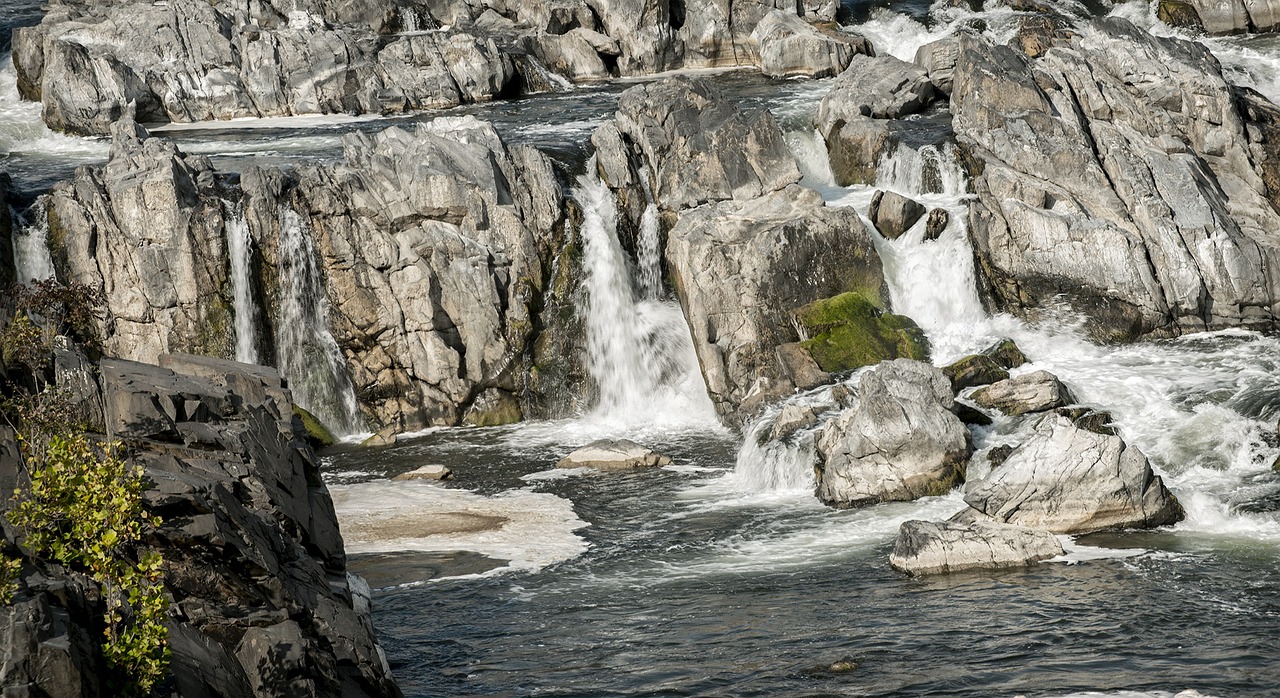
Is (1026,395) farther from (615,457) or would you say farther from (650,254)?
(650,254)

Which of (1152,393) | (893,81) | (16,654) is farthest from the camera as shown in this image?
(893,81)

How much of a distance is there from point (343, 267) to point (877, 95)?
2217 centimetres

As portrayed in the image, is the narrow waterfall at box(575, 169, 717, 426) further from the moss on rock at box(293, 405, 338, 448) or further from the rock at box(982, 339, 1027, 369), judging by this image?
the rock at box(982, 339, 1027, 369)

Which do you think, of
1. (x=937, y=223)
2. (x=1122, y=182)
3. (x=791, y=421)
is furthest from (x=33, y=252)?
(x=1122, y=182)

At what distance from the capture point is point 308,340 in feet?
143

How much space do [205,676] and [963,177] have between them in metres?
36.2

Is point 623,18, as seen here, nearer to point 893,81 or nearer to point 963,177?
point 893,81

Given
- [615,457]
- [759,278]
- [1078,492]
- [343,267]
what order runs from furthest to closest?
[343,267] < [759,278] < [615,457] < [1078,492]

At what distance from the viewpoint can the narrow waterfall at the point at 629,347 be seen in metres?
42.5

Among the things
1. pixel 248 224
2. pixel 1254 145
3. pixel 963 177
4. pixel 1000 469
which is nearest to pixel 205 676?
pixel 1000 469

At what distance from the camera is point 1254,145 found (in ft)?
150

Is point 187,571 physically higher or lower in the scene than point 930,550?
higher

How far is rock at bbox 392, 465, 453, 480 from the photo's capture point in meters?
36.6

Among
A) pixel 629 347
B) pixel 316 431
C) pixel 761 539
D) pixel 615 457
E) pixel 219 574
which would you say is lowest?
pixel 761 539
